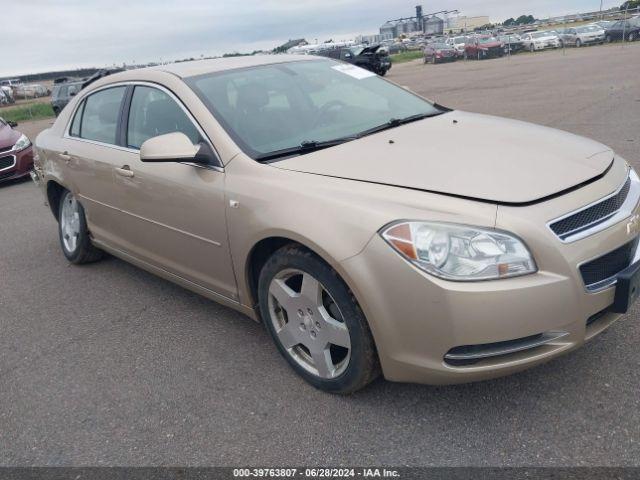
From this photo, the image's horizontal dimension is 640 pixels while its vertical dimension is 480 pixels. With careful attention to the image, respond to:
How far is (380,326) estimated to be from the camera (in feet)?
8.21

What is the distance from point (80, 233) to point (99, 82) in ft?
4.17

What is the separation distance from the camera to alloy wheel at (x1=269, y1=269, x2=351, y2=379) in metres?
2.78

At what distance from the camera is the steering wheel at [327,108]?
11.5 feet

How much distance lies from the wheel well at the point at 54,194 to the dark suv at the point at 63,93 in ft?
57.9

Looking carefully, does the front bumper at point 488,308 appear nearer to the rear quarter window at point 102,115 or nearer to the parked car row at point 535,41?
the rear quarter window at point 102,115

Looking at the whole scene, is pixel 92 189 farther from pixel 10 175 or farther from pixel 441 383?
pixel 10 175

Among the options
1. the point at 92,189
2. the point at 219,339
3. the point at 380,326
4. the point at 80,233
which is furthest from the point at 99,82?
the point at 380,326

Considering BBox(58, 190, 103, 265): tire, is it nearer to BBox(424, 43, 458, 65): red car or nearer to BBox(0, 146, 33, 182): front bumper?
BBox(0, 146, 33, 182): front bumper

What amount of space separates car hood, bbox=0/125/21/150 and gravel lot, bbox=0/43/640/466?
6945 mm

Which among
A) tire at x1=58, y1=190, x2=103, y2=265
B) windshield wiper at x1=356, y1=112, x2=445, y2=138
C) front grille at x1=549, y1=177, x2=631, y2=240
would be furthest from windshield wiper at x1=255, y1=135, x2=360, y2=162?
tire at x1=58, y1=190, x2=103, y2=265

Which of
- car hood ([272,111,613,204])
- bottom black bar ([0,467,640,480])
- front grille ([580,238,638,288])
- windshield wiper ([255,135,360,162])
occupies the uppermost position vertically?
windshield wiper ([255,135,360,162])

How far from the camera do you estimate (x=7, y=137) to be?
1045 cm

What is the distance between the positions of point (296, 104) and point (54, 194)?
118 inches

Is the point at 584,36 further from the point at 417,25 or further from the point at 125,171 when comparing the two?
the point at 417,25
